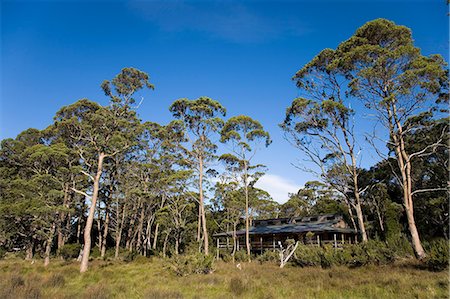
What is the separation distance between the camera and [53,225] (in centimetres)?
2058

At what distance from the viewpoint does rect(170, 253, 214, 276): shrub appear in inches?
525

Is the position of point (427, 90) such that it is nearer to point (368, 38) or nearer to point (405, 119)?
point (405, 119)

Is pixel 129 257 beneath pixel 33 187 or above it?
beneath

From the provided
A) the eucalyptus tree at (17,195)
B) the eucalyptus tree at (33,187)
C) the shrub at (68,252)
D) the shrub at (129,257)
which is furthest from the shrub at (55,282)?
the shrub at (68,252)

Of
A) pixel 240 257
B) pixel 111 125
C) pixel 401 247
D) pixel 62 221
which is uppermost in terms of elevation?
pixel 111 125

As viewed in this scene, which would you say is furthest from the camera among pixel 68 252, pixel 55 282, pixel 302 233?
pixel 302 233

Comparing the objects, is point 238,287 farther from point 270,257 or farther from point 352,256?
point 270,257

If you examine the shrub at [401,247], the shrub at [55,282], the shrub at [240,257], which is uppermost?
the shrub at [401,247]

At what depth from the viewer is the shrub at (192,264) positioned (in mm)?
13336

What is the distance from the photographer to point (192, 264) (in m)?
13.5

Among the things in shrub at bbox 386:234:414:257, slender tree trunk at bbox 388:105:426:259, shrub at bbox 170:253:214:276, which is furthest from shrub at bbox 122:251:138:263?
slender tree trunk at bbox 388:105:426:259

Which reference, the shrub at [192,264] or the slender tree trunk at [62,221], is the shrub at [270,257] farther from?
the slender tree trunk at [62,221]

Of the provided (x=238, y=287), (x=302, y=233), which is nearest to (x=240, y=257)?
(x=302, y=233)

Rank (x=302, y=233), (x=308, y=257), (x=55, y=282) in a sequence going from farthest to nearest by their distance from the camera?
(x=302, y=233) < (x=308, y=257) < (x=55, y=282)
